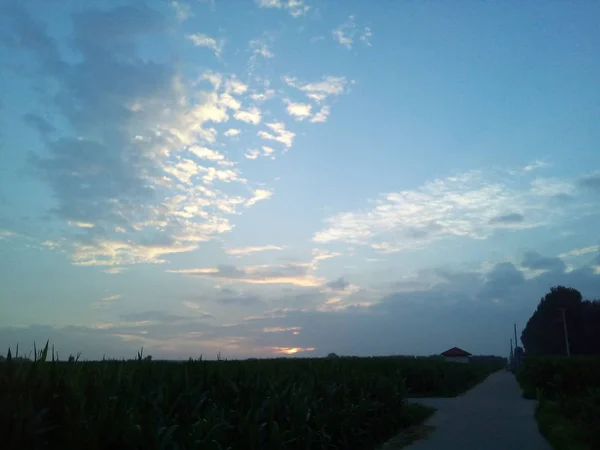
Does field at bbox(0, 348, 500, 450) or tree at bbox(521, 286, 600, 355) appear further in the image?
tree at bbox(521, 286, 600, 355)

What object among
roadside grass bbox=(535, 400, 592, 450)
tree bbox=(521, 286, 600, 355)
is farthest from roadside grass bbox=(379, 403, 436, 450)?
tree bbox=(521, 286, 600, 355)

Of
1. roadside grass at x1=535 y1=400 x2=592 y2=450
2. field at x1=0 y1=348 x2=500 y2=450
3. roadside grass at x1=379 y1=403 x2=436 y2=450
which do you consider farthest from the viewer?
roadside grass at x1=379 y1=403 x2=436 y2=450

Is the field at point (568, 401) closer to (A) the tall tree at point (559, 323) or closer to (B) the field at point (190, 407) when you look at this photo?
(B) the field at point (190, 407)

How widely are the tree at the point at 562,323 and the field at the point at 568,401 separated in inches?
1995

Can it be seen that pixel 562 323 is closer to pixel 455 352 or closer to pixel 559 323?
pixel 559 323

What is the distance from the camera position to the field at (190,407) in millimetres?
5273

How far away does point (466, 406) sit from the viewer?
22.7 metres

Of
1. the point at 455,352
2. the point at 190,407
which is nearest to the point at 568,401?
the point at 190,407

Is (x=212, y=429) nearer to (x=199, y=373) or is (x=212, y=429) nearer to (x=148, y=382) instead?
(x=148, y=382)

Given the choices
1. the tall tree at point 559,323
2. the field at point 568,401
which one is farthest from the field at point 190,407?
the tall tree at point 559,323

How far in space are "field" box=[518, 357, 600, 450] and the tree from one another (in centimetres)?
5068

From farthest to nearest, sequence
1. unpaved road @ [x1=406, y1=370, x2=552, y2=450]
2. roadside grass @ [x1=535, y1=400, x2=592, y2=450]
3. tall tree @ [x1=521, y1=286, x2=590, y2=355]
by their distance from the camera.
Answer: tall tree @ [x1=521, y1=286, x2=590, y2=355] → unpaved road @ [x1=406, y1=370, x2=552, y2=450] → roadside grass @ [x1=535, y1=400, x2=592, y2=450]

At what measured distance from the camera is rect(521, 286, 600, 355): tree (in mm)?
79875

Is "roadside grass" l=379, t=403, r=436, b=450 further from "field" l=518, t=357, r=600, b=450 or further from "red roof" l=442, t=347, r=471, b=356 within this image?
"red roof" l=442, t=347, r=471, b=356
